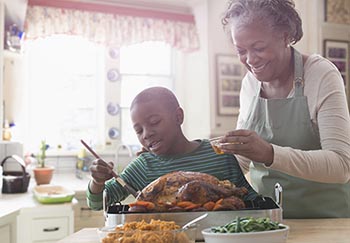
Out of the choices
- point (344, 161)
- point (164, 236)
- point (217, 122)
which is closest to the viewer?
A: point (164, 236)

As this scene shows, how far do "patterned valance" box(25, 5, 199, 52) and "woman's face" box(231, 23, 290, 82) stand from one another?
2689mm

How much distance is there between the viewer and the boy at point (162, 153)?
1450 millimetres

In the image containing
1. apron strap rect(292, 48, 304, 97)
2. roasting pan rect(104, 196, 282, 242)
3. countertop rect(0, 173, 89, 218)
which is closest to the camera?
roasting pan rect(104, 196, 282, 242)

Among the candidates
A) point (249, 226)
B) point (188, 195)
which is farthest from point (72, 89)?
point (249, 226)

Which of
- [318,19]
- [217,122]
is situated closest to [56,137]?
[217,122]

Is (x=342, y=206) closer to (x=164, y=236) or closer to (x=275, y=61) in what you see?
(x=275, y=61)

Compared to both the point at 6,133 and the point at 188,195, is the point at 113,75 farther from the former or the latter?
the point at 188,195

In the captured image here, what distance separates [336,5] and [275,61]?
2502 mm

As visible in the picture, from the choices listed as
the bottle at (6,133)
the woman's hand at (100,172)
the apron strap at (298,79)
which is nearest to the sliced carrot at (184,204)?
the woman's hand at (100,172)

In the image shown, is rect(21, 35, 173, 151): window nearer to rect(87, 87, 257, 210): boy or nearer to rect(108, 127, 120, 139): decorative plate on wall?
rect(108, 127, 120, 139): decorative plate on wall

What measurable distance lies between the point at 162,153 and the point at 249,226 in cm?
61

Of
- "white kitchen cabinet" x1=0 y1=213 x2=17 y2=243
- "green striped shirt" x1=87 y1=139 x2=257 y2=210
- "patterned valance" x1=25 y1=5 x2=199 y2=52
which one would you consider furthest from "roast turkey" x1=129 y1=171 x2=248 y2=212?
"patterned valance" x1=25 y1=5 x2=199 y2=52

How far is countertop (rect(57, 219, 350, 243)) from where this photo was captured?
104 cm

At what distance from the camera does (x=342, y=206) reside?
146cm
